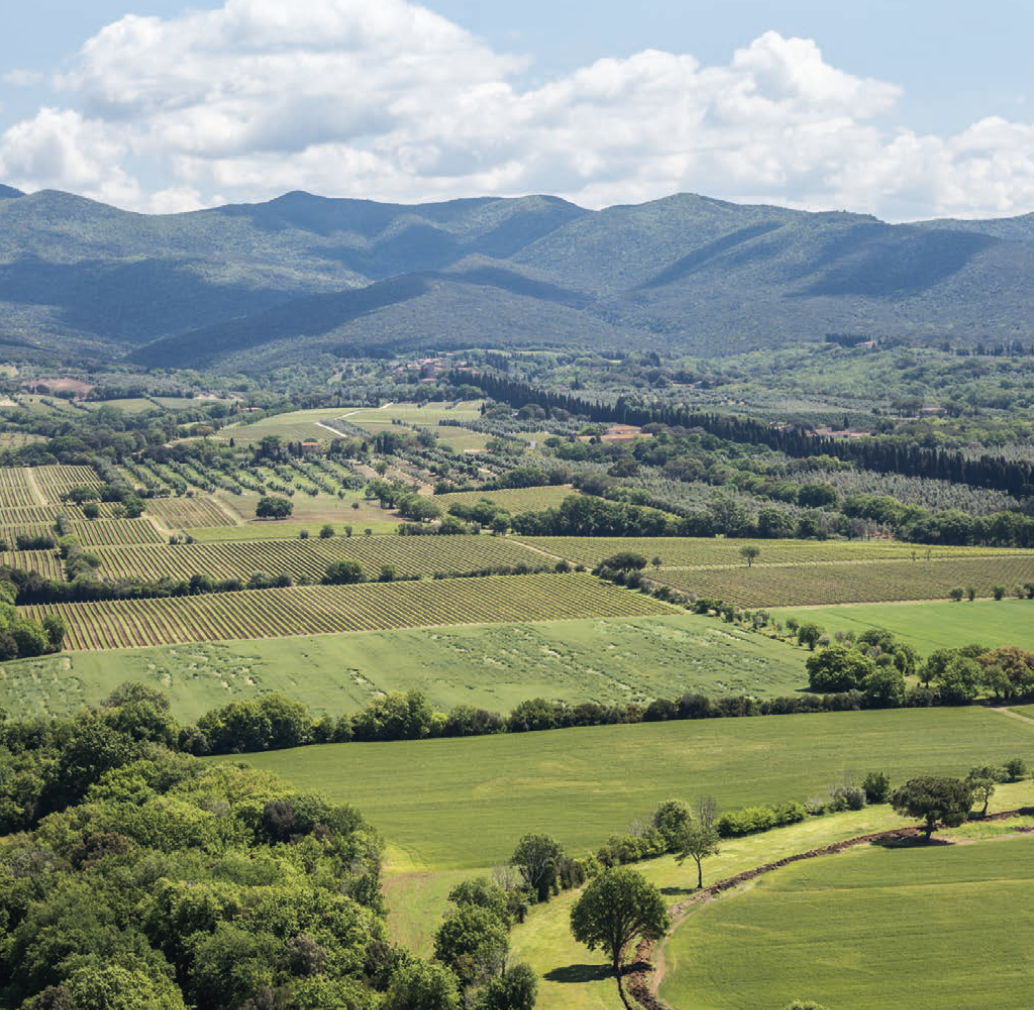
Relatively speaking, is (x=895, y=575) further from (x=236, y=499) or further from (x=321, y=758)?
(x=236, y=499)

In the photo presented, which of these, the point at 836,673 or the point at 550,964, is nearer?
the point at 550,964

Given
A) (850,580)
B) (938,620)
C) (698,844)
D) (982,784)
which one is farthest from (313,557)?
(698,844)

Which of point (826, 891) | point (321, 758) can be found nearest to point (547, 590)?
point (321, 758)

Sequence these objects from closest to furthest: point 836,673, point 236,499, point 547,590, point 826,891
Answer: point 826,891 → point 836,673 → point 547,590 → point 236,499

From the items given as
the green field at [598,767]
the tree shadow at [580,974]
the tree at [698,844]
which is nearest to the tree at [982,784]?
the green field at [598,767]

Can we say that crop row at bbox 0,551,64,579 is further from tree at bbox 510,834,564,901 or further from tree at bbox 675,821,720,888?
tree at bbox 675,821,720,888

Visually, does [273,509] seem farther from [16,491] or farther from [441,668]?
[441,668]

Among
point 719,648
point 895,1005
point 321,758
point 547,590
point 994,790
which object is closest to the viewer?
point 895,1005
